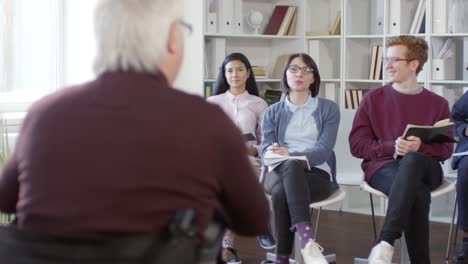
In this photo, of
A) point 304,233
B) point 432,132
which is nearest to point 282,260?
point 304,233

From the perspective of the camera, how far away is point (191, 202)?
5.44ft

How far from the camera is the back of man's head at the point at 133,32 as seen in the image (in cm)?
166

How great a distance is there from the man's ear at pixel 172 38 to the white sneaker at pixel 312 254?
2.39m

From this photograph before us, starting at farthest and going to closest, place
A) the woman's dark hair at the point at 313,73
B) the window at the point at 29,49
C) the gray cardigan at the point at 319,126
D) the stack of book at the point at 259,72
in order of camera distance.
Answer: the stack of book at the point at 259,72, the window at the point at 29,49, the woman's dark hair at the point at 313,73, the gray cardigan at the point at 319,126

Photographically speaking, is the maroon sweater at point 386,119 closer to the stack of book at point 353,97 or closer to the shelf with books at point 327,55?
the stack of book at point 353,97

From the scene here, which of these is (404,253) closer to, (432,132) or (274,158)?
(432,132)

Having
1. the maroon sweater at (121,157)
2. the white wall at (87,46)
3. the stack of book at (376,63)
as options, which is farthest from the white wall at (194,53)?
the maroon sweater at (121,157)

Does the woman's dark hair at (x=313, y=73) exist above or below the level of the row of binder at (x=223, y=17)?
below

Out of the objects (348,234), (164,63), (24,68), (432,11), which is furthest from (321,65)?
(164,63)

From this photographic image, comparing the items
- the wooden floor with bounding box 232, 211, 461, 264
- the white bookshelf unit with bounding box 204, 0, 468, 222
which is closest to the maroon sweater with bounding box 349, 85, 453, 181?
the wooden floor with bounding box 232, 211, 461, 264

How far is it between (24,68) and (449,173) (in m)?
3.03

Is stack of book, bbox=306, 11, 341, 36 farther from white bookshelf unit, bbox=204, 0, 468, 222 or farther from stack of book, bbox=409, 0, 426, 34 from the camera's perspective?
stack of book, bbox=409, 0, 426, 34

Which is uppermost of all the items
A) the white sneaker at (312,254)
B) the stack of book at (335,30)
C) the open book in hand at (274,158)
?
the stack of book at (335,30)

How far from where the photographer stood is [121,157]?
1.60 meters
